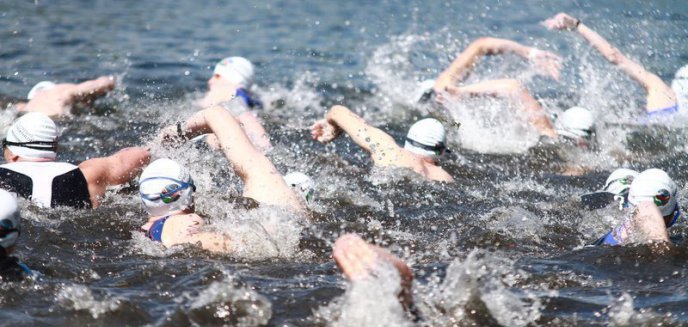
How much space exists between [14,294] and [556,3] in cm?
1683

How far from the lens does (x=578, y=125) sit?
1043cm

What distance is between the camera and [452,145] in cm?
1077

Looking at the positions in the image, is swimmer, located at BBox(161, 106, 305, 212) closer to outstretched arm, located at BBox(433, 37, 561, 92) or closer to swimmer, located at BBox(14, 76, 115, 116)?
outstretched arm, located at BBox(433, 37, 561, 92)

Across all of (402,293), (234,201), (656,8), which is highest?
(402,293)

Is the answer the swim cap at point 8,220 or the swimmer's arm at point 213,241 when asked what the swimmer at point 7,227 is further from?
the swimmer's arm at point 213,241

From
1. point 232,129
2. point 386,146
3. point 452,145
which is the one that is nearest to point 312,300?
point 232,129

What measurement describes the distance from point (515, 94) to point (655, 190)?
14.7 feet

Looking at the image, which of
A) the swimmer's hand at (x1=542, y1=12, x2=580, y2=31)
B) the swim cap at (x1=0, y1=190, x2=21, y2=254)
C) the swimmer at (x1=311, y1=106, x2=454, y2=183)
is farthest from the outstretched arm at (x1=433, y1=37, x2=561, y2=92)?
the swim cap at (x1=0, y1=190, x2=21, y2=254)

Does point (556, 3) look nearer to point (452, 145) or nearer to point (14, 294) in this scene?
point (452, 145)

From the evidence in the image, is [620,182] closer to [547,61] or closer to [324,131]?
[324,131]

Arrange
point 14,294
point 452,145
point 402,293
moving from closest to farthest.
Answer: point 402,293 < point 14,294 < point 452,145

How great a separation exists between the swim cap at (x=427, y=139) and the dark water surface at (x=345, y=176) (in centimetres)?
41

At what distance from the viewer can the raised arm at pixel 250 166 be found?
6.30 meters

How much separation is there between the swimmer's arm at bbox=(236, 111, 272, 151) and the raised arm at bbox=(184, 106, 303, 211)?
2955 millimetres
